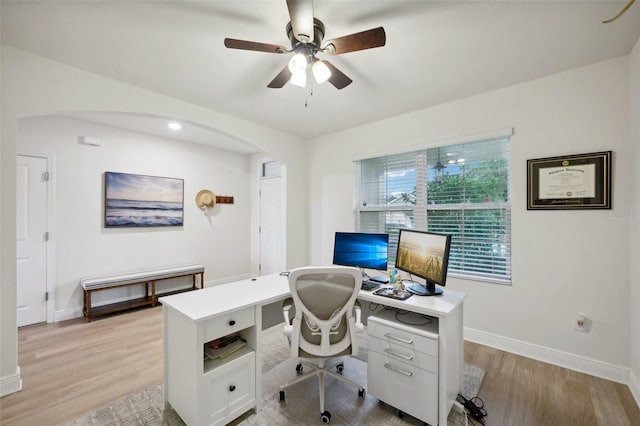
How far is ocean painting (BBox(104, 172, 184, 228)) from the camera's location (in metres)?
3.76

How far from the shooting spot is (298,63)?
1762mm

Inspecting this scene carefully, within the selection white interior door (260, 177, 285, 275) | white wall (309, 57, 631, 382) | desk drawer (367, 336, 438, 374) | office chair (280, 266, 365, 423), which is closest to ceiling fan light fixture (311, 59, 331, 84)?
A: office chair (280, 266, 365, 423)

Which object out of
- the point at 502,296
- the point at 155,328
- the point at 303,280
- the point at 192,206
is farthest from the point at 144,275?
the point at 502,296

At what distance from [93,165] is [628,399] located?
6.03 metres

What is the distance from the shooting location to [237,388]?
174cm

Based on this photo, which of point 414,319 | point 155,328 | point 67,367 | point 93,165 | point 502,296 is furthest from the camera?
point 93,165

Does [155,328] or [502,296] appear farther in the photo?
[155,328]

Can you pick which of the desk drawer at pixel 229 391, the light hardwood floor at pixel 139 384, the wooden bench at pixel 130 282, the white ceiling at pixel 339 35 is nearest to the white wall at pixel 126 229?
the wooden bench at pixel 130 282

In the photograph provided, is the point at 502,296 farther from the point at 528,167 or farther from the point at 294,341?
the point at 294,341

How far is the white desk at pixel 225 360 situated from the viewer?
1573 mm

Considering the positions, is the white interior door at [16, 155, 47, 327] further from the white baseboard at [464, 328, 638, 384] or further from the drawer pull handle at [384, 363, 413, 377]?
the white baseboard at [464, 328, 638, 384]

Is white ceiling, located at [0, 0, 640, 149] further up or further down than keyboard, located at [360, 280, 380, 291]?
further up

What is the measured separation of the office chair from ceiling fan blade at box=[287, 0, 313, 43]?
146cm

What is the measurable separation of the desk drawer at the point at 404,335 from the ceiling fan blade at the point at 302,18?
1930mm
